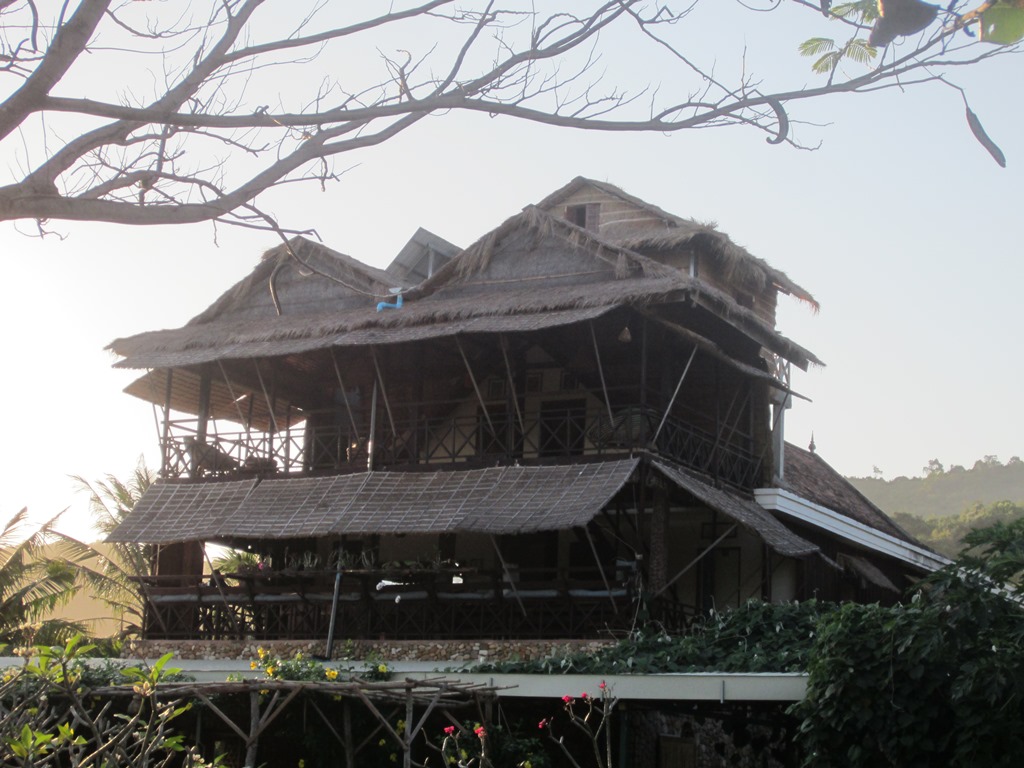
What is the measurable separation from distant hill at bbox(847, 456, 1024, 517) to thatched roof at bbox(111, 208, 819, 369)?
1341 inches

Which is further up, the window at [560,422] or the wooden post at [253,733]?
the window at [560,422]

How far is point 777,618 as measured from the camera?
544 inches

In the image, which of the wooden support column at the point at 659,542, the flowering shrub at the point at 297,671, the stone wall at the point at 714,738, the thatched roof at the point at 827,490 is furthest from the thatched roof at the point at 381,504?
the thatched roof at the point at 827,490

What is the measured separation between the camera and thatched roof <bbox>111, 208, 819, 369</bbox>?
16.7 m

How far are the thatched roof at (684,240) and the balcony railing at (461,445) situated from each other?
2473 millimetres

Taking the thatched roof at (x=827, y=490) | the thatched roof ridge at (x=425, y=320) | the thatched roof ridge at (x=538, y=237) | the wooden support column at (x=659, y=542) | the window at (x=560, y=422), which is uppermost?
the thatched roof ridge at (x=538, y=237)

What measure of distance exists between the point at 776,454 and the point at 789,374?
1112 millimetres

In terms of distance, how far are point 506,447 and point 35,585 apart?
10.6m

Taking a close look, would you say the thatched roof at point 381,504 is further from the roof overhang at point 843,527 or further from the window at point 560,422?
the roof overhang at point 843,527

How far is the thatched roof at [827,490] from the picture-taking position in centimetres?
2070

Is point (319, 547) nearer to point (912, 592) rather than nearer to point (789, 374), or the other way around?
point (789, 374)

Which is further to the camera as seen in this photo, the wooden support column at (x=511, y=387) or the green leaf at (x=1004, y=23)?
the wooden support column at (x=511, y=387)

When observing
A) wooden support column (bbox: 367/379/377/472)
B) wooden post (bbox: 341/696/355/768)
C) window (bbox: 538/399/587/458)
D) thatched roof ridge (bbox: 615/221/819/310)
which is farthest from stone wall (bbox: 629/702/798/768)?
thatched roof ridge (bbox: 615/221/819/310)

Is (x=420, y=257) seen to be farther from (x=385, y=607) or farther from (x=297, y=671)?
(x=297, y=671)
